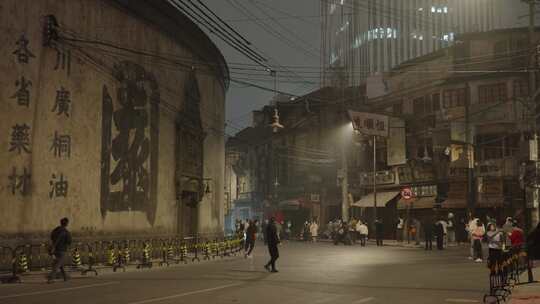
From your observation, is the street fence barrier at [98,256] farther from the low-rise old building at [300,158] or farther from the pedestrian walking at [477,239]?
the low-rise old building at [300,158]

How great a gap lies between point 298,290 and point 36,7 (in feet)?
39.8

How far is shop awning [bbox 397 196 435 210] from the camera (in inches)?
1750

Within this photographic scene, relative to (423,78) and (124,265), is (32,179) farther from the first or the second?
(423,78)

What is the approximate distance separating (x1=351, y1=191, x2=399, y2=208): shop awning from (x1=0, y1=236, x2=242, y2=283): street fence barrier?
22.5 meters

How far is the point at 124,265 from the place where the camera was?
2084cm

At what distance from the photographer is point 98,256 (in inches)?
830

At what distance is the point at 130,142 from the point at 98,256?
496 centimetres

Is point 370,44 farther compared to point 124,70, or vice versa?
point 370,44

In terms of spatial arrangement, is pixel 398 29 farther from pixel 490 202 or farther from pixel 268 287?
pixel 268 287

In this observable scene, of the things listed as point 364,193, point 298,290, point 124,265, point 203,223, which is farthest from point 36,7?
point 364,193

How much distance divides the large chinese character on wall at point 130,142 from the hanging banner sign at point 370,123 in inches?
556

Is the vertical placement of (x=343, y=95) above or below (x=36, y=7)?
above

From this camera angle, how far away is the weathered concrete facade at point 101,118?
18.2 meters

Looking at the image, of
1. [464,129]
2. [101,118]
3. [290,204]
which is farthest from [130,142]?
[290,204]
